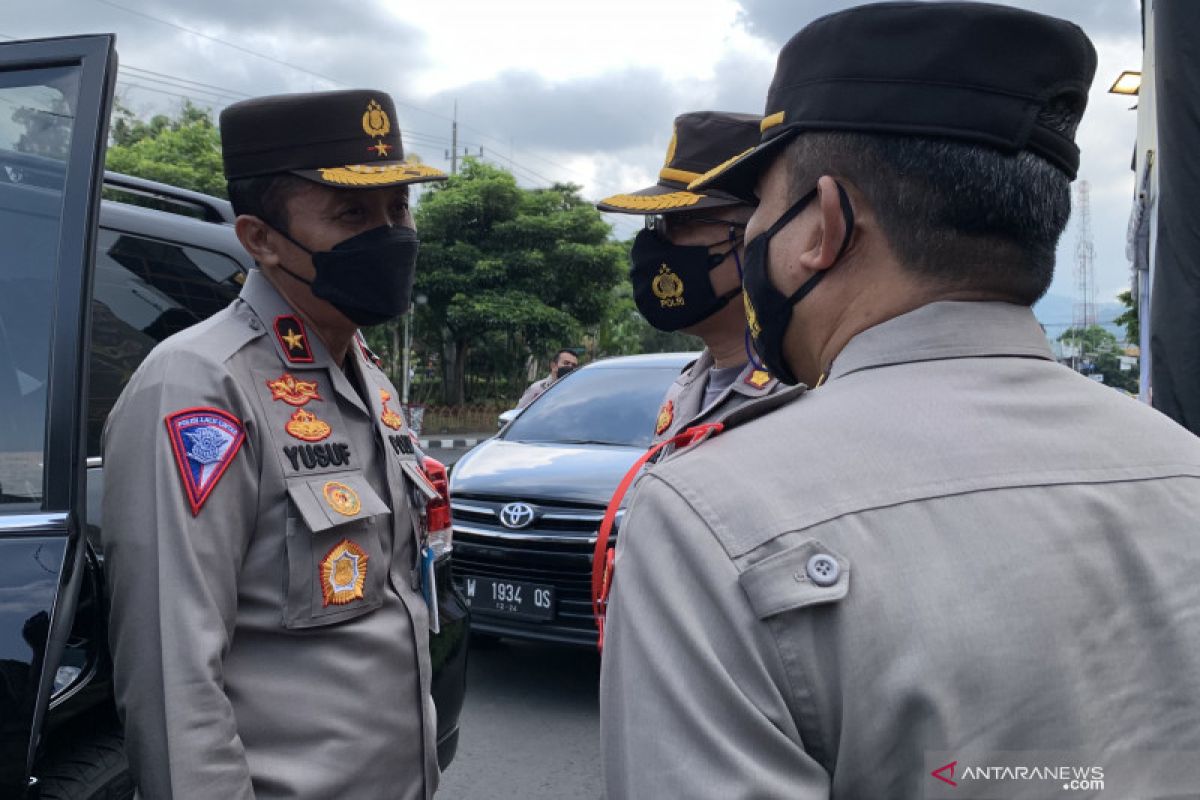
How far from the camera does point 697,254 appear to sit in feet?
7.41

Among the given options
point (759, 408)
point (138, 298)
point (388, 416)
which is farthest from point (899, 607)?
point (138, 298)

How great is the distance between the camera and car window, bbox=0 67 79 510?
167 cm

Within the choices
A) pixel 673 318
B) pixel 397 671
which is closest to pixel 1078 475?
pixel 397 671

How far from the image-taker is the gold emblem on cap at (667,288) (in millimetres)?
2266

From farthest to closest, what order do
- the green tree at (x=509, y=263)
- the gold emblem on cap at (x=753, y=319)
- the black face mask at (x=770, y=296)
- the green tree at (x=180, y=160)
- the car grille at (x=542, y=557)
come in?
1. the green tree at (x=509, y=263)
2. the green tree at (x=180, y=160)
3. the car grille at (x=542, y=557)
4. the gold emblem on cap at (x=753, y=319)
5. the black face mask at (x=770, y=296)

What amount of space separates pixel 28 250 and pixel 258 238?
0.43 m

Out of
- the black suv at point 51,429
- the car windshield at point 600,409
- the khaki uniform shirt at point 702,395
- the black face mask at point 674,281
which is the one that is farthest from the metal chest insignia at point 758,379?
the car windshield at point 600,409

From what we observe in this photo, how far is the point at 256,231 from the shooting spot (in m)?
2.02

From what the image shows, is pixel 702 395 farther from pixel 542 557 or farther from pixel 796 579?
pixel 542 557

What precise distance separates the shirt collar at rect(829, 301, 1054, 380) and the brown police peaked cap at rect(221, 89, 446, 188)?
1.33m

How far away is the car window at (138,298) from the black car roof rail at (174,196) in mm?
134

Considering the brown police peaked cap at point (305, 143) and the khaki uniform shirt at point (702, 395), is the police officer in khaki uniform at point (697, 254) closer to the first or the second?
the khaki uniform shirt at point (702, 395)

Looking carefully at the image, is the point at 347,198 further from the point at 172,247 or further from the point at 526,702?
the point at 526,702

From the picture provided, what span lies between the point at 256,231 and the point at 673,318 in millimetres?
945
